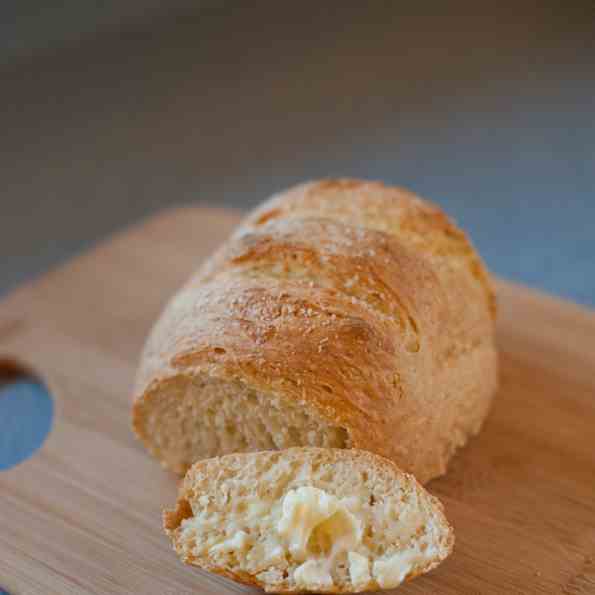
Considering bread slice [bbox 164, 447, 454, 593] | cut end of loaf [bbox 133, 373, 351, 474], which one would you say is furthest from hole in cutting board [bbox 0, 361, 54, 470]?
bread slice [bbox 164, 447, 454, 593]

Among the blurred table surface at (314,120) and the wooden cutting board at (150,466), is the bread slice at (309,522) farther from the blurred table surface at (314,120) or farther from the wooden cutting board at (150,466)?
the blurred table surface at (314,120)

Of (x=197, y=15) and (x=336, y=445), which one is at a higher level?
(x=197, y=15)

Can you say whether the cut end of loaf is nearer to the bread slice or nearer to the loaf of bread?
the loaf of bread

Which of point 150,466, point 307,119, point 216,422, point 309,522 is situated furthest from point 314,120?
point 309,522

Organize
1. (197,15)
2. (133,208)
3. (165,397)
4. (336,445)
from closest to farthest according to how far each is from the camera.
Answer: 1. (336,445)
2. (165,397)
3. (133,208)
4. (197,15)

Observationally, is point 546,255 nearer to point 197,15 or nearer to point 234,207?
point 234,207

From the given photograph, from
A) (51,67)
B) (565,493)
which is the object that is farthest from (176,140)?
(565,493)
